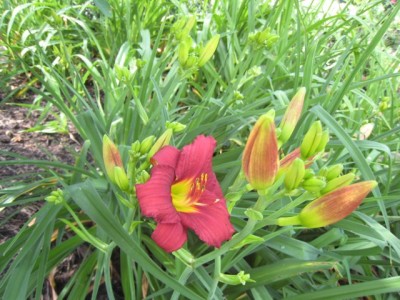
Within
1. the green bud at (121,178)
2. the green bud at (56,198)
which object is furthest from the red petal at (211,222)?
the green bud at (56,198)

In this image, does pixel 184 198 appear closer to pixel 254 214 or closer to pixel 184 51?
pixel 254 214

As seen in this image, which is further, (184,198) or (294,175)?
(184,198)

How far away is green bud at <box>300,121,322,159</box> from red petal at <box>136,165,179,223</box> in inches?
8.5

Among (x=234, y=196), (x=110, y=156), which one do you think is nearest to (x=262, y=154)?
(x=234, y=196)

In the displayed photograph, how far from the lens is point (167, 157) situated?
0.69 m

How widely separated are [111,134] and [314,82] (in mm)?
788

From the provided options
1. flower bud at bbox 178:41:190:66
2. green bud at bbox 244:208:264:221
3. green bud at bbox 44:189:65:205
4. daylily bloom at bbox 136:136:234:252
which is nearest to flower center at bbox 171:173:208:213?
daylily bloom at bbox 136:136:234:252

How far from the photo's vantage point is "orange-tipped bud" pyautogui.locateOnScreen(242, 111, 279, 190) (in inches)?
23.2

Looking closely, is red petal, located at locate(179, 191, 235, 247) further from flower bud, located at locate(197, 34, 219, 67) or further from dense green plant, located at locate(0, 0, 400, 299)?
flower bud, located at locate(197, 34, 219, 67)

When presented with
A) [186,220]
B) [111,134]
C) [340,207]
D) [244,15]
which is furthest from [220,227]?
[244,15]

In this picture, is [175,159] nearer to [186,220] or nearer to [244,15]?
[186,220]

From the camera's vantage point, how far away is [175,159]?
70cm

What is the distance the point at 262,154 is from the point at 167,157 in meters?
0.16

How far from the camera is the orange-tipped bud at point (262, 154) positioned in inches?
23.2
